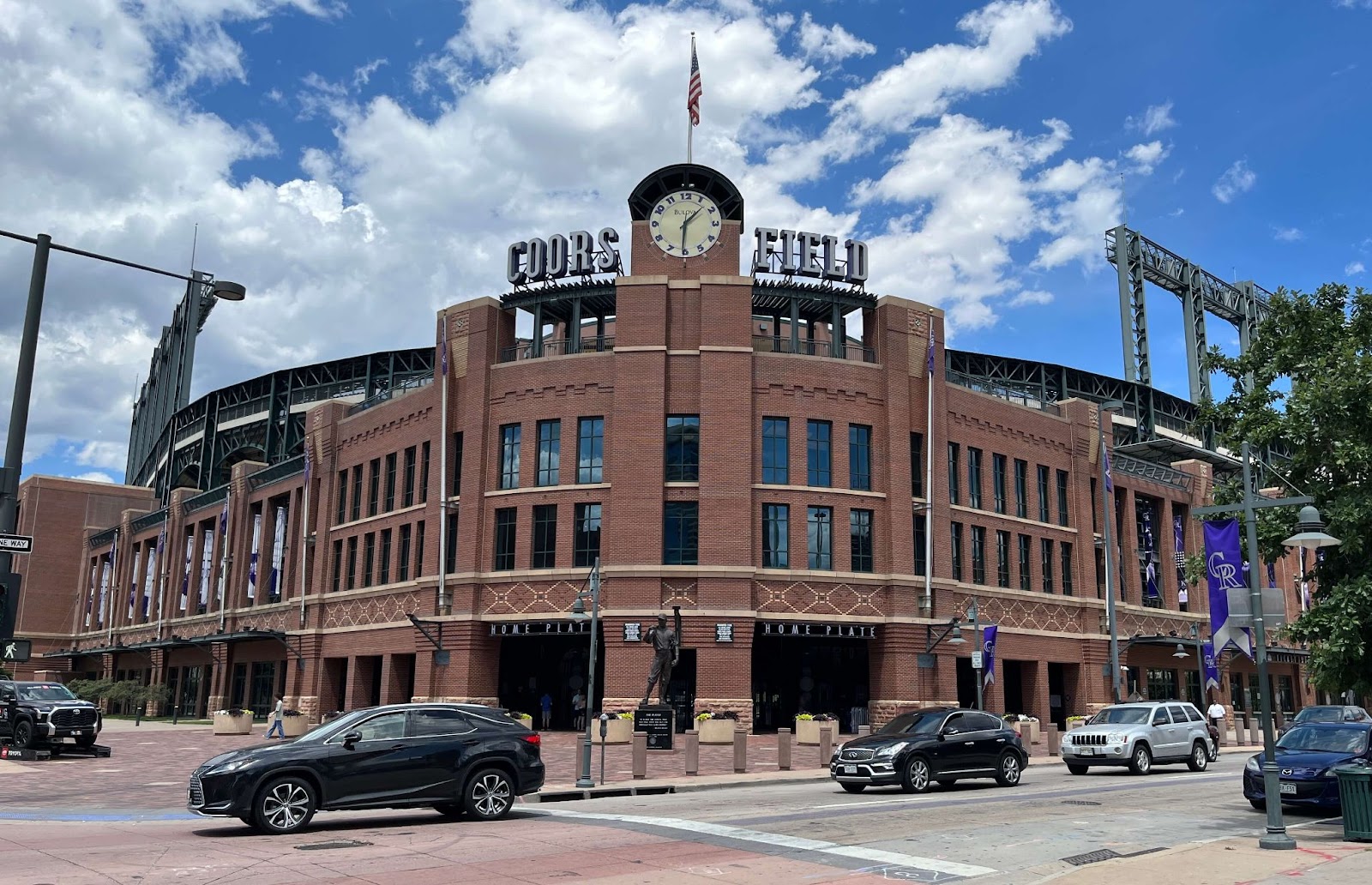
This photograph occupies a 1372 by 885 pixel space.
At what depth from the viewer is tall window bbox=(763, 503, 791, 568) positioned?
133 ft

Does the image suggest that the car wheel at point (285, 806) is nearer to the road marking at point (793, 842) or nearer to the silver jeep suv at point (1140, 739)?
the road marking at point (793, 842)

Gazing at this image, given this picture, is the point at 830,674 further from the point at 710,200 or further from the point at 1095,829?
the point at 1095,829

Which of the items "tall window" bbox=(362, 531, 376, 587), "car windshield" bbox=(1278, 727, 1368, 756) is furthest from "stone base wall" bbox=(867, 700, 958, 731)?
"tall window" bbox=(362, 531, 376, 587)

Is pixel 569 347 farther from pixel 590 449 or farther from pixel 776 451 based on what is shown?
pixel 776 451

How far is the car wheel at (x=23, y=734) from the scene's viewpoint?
29.2 meters

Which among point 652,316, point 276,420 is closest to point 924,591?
point 652,316

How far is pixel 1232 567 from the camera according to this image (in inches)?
612

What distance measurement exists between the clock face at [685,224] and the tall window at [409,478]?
13711mm

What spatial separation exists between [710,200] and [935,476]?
1369 centimetres

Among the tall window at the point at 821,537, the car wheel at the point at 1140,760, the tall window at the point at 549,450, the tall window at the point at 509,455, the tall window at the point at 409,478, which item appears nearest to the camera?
the car wheel at the point at 1140,760

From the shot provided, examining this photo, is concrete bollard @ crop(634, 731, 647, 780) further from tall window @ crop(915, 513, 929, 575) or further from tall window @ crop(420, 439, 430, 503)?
tall window @ crop(420, 439, 430, 503)

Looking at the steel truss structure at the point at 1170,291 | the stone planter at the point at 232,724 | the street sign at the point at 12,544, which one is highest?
the steel truss structure at the point at 1170,291

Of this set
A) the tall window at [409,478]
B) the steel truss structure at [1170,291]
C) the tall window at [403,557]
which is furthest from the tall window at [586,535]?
the steel truss structure at [1170,291]

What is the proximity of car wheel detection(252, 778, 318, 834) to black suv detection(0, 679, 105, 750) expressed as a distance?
17708mm
